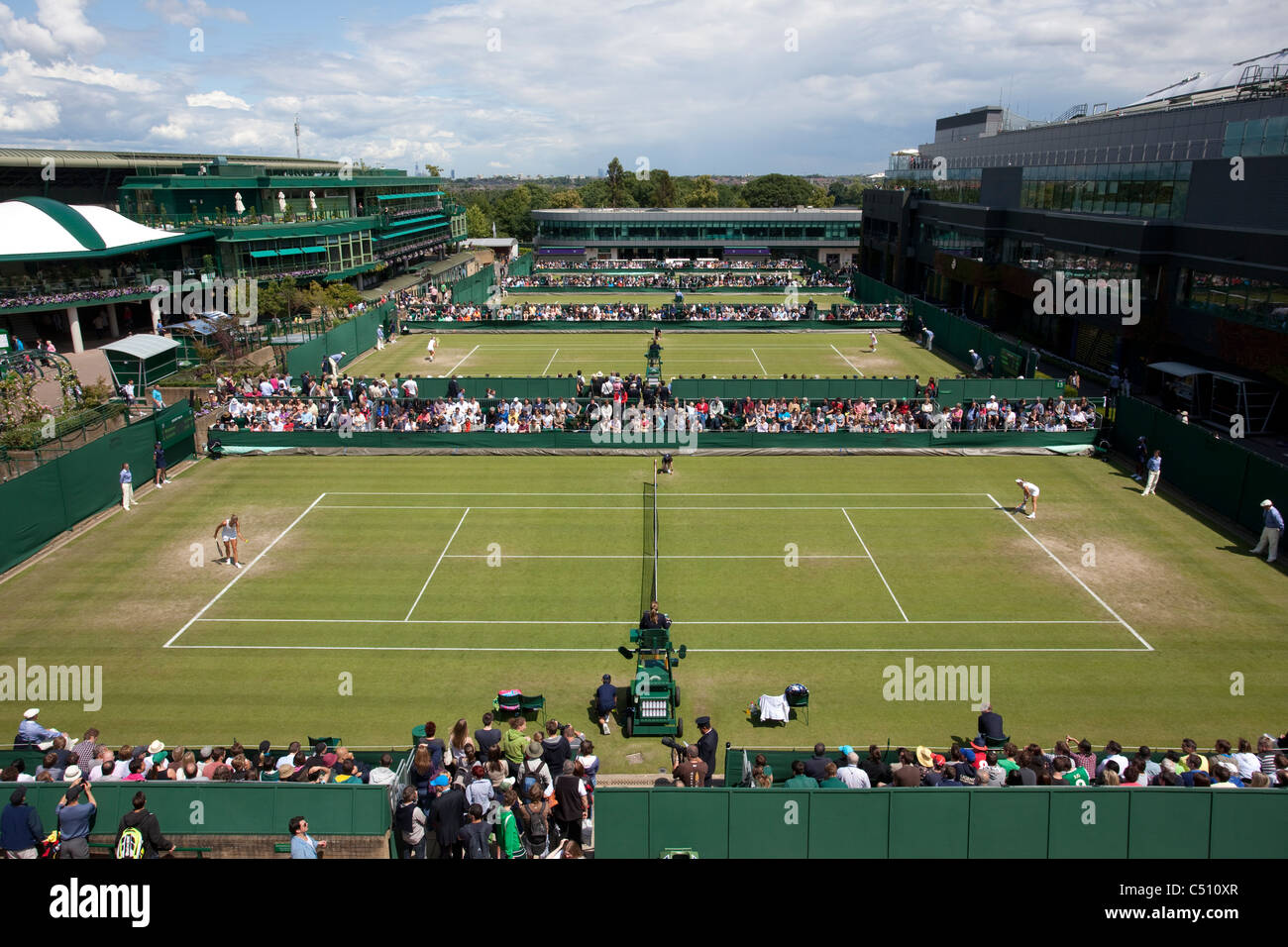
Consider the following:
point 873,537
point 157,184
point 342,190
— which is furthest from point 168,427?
point 342,190

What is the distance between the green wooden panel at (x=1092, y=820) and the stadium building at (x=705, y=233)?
10352 cm

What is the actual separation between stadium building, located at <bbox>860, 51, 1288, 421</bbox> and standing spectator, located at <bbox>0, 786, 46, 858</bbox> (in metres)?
35.4

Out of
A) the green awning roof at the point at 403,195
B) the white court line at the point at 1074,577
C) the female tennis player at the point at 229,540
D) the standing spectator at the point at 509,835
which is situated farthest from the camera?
the green awning roof at the point at 403,195

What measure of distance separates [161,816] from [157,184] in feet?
219

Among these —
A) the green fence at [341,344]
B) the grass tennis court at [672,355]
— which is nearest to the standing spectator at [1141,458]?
the grass tennis court at [672,355]

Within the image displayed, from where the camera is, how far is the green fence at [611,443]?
31.0 m

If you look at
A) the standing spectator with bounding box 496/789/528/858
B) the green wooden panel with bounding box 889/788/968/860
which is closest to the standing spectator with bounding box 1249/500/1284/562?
the green wooden panel with bounding box 889/788/968/860

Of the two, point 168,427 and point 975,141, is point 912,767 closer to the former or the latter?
point 168,427

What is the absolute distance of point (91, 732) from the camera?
12.7 meters

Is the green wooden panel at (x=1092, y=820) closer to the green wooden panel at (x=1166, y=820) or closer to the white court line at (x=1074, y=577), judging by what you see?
the green wooden panel at (x=1166, y=820)

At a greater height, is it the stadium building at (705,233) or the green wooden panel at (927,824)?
the stadium building at (705,233)

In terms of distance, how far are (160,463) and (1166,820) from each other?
27.9 m

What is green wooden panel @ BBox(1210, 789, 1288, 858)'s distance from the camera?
10.0 metres

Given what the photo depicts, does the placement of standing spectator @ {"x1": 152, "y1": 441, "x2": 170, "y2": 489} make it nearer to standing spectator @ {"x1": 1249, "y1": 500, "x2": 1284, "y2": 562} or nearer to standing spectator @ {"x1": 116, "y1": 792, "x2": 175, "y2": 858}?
standing spectator @ {"x1": 116, "y1": 792, "x2": 175, "y2": 858}
